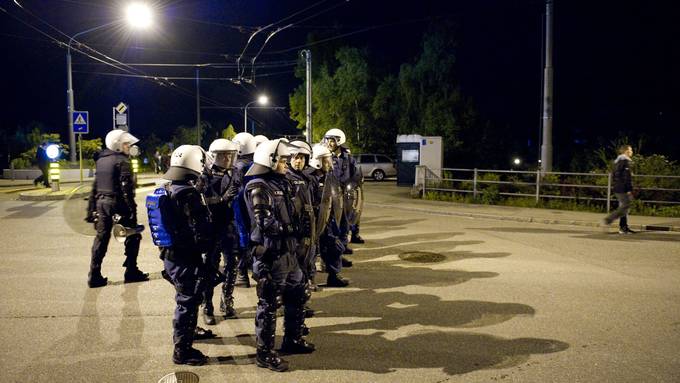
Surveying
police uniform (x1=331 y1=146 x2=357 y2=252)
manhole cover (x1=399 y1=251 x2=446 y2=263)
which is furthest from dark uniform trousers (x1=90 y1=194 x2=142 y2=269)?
manhole cover (x1=399 y1=251 x2=446 y2=263)

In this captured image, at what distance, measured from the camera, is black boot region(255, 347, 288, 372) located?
5.10 meters

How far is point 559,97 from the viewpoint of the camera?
176 feet

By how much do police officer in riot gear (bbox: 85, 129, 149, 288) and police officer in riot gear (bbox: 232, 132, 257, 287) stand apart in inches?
61.3

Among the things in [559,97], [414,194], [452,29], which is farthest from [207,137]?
[414,194]

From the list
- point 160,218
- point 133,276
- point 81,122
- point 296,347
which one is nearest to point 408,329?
point 296,347

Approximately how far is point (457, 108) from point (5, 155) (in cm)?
2907

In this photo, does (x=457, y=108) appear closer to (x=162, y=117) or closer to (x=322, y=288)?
(x=322, y=288)

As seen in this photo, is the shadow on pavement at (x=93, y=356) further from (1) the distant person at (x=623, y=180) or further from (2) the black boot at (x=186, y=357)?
(1) the distant person at (x=623, y=180)

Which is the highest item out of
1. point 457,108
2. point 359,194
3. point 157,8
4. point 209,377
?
point 157,8

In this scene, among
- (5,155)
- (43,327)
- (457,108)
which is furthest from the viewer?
(5,155)

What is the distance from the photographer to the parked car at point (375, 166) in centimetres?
3459

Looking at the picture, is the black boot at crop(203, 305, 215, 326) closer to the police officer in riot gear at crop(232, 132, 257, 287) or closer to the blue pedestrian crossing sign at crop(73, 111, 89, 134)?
the police officer in riot gear at crop(232, 132, 257, 287)

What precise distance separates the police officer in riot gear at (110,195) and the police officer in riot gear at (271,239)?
3634mm

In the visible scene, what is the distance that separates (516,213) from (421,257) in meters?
7.39
